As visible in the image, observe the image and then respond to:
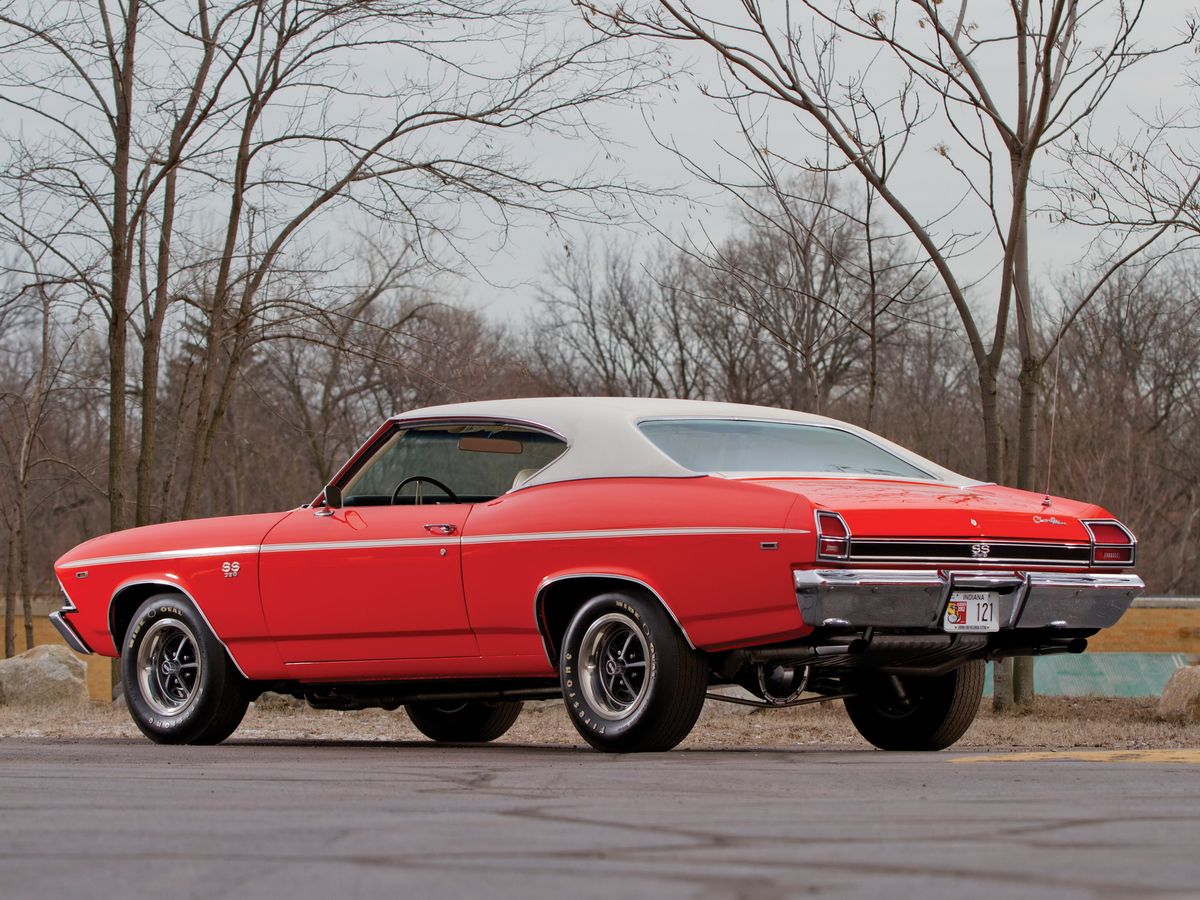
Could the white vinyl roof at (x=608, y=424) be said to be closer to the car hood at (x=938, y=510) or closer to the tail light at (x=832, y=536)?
the car hood at (x=938, y=510)

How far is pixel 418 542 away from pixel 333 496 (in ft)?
2.45

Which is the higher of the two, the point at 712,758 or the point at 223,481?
the point at 223,481

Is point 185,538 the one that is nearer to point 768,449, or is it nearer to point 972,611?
point 768,449

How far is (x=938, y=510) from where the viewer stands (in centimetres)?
657

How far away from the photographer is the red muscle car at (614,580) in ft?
21.2

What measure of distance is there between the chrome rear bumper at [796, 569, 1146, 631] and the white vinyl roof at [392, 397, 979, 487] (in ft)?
2.51

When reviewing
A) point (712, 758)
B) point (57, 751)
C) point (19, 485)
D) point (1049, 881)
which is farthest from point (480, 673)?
point (19, 485)

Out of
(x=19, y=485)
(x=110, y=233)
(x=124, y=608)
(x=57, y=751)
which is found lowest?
(x=57, y=751)

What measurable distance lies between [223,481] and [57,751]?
131ft

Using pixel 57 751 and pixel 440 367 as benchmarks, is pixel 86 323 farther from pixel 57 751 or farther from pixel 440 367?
pixel 57 751

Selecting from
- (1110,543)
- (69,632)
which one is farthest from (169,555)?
(1110,543)

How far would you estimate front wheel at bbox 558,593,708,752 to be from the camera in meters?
6.66

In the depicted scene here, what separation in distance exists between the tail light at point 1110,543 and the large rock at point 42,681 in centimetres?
921

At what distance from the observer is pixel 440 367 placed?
57.6 ft
